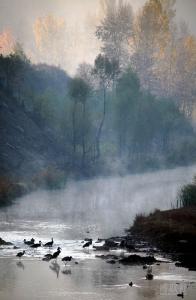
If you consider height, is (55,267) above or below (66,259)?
below

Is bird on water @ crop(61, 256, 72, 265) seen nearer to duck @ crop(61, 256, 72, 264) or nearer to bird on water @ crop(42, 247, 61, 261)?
duck @ crop(61, 256, 72, 264)

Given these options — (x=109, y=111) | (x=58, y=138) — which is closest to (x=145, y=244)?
(x=58, y=138)

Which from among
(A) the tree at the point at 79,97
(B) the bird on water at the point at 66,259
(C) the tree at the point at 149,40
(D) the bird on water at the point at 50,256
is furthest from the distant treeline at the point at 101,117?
(B) the bird on water at the point at 66,259

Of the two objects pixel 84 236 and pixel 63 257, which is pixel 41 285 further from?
pixel 84 236

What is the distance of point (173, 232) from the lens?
4081 centimetres

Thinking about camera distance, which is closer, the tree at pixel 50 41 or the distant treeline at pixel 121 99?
the distant treeline at pixel 121 99

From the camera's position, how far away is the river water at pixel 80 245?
2947cm

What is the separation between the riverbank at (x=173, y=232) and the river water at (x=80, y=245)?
1.61 metres

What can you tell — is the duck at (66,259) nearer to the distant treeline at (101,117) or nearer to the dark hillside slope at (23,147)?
the dark hillside slope at (23,147)

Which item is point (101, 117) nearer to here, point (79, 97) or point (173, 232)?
point (79, 97)

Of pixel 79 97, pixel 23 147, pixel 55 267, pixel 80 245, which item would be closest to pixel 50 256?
pixel 55 267

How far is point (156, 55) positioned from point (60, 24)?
2225 inches

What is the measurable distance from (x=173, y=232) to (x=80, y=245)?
541 cm

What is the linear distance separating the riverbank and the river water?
1610 mm
